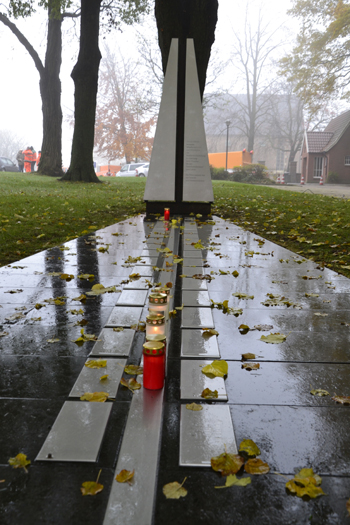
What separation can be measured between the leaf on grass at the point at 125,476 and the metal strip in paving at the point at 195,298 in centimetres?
197

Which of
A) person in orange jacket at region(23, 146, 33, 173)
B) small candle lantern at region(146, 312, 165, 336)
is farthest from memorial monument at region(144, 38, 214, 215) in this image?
person in orange jacket at region(23, 146, 33, 173)

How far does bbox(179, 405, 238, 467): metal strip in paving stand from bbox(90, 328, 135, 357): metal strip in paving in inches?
26.3

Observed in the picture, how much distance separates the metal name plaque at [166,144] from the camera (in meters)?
9.16

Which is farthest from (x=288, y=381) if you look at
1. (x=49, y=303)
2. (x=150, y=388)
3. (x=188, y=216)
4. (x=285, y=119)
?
(x=285, y=119)

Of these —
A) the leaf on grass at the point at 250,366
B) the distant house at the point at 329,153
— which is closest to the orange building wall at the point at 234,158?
the distant house at the point at 329,153

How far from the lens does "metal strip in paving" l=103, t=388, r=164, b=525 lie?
132cm

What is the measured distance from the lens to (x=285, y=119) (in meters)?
61.6

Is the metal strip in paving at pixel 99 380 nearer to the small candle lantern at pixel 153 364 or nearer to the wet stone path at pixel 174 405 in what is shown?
the wet stone path at pixel 174 405

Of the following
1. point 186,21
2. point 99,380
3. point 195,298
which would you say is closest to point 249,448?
point 99,380

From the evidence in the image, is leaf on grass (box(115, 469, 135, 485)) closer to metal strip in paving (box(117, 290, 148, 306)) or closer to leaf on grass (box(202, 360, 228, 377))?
leaf on grass (box(202, 360, 228, 377))

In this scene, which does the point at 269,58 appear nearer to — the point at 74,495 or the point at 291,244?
the point at 291,244

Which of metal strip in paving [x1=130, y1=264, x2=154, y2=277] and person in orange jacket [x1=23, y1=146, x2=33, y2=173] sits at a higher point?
person in orange jacket [x1=23, y1=146, x2=33, y2=173]

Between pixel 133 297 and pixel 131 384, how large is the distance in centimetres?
145

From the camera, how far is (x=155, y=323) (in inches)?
82.7
